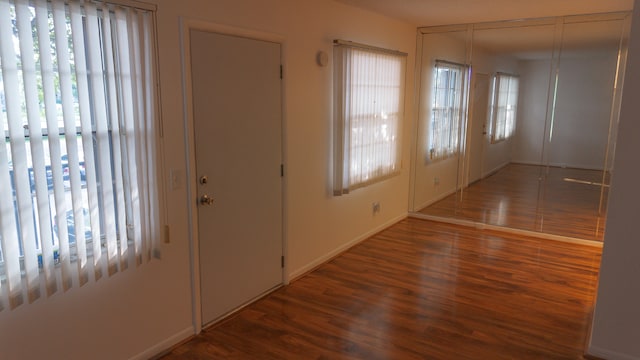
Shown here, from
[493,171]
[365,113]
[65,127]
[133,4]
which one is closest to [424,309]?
[365,113]

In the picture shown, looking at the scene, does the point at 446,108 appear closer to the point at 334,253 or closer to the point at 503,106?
the point at 503,106

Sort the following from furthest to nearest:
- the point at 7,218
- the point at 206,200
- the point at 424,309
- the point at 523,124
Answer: the point at 523,124
the point at 424,309
the point at 206,200
the point at 7,218

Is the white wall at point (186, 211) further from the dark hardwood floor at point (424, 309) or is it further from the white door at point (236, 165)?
the dark hardwood floor at point (424, 309)

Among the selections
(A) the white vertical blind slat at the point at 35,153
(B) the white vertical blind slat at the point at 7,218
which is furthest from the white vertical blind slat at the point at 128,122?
(B) the white vertical blind slat at the point at 7,218

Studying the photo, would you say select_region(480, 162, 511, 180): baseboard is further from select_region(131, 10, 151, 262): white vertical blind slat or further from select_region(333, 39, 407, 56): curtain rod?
select_region(131, 10, 151, 262): white vertical blind slat

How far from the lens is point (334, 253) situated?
4.64 meters

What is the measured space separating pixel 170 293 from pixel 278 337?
2.53 ft

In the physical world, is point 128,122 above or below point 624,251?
above

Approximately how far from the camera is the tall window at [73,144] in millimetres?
1989

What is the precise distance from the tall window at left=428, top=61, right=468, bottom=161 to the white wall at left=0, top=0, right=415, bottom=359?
0.93 meters

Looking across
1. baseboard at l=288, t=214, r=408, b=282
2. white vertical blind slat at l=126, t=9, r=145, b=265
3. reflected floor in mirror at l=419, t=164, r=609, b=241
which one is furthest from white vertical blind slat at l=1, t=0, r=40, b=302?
reflected floor in mirror at l=419, t=164, r=609, b=241

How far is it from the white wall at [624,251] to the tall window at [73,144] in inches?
108

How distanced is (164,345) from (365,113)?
2.86 metres

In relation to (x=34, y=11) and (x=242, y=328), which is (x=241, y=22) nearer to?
(x=34, y=11)
